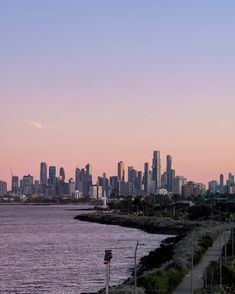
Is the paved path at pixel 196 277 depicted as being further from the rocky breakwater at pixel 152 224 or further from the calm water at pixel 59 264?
the rocky breakwater at pixel 152 224

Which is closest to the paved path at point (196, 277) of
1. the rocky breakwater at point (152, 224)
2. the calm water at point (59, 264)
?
the calm water at point (59, 264)

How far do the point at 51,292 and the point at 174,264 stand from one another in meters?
8.80

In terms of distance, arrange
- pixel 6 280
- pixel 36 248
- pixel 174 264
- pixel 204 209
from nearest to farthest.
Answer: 1. pixel 174 264
2. pixel 6 280
3. pixel 36 248
4. pixel 204 209

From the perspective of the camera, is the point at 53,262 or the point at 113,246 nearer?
the point at 53,262

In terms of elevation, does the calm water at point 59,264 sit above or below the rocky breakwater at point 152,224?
below

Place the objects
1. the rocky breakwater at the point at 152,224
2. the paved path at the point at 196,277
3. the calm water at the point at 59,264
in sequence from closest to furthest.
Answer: the paved path at the point at 196,277
the calm water at the point at 59,264
the rocky breakwater at the point at 152,224

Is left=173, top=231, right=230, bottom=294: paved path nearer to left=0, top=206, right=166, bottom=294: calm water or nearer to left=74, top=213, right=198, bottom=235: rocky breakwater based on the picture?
left=0, top=206, right=166, bottom=294: calm water

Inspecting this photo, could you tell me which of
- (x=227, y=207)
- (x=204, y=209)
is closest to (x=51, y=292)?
(x=204, y=209)

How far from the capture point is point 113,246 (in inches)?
3684

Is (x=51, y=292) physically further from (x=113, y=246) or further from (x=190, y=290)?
(x=113, y=246)

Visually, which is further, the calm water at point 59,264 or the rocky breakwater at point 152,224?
the rocky breakwater at point 152,224

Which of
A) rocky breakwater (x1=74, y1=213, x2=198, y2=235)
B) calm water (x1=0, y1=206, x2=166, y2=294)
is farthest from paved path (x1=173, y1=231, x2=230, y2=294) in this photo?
rocky breakwater (x1=74, y1=213, x2=198, y2=235)

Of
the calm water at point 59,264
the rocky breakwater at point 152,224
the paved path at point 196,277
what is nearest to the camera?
the paved path at point 196,277

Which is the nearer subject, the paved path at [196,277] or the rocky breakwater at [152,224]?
the paved path at [196,277]
